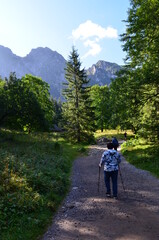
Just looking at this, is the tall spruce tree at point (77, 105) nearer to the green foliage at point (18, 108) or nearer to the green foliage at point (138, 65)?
the green foliage at point (18, 108)

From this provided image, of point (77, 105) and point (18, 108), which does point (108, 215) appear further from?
point (77, 105)

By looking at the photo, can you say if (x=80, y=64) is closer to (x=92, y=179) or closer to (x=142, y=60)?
(x=142, y=60)

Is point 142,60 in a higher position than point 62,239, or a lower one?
higher

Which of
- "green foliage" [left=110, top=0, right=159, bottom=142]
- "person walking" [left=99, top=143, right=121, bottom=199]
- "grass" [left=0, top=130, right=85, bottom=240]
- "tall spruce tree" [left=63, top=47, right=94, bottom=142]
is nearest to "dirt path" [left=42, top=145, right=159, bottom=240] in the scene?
"grass" [left=0, top=130, right=85, bottom=240]

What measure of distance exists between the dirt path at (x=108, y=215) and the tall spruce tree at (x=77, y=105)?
2718 cm

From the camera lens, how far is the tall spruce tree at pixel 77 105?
130 feet

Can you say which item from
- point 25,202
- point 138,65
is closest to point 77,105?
point 138,65

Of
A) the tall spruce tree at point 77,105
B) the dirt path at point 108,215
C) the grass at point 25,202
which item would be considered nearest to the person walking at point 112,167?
the dirt path at point 108,215

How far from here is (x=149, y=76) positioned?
51.6 ft

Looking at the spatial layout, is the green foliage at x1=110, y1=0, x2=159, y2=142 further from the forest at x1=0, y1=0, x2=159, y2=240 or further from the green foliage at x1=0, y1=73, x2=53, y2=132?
the green foliage at x1=0, y1=73, x2=53, y2=132

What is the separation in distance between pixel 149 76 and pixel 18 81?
19764 mm

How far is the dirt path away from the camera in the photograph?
21.5 ft

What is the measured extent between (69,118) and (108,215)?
106 ft

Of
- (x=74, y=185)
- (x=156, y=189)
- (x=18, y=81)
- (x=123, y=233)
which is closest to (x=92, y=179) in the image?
(x=74, y=185)
